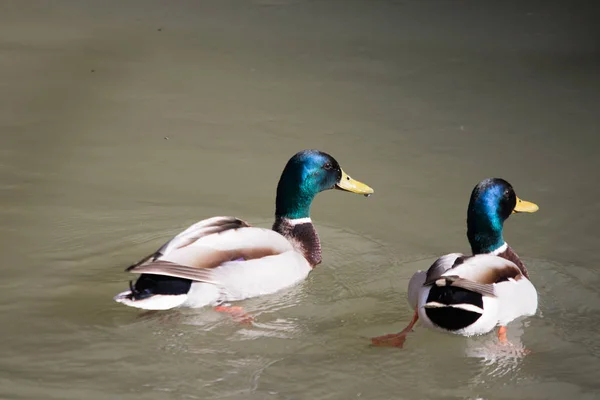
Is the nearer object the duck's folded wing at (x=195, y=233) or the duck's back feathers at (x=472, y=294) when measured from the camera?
the duck's back feathers at (x=472, y=294)

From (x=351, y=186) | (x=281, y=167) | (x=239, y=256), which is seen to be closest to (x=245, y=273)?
(x=239, y=256)

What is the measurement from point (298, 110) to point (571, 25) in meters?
3.37

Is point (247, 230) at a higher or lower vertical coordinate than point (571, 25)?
lower

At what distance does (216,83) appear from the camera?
9062 mm

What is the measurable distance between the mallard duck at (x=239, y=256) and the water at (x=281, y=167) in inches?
5.0

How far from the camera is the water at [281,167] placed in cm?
500

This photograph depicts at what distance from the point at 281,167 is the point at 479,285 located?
8.67ft

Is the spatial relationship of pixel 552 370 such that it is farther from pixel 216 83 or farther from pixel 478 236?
pixel 216 83

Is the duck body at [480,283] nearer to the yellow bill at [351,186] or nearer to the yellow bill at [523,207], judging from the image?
the yellow bill at [523,207]

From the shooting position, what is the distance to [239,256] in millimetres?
5676

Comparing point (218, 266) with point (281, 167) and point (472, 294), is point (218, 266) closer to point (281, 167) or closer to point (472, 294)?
point (472, 294)

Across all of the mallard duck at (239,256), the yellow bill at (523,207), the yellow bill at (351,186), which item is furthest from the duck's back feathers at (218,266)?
the yellow bill at (523,207)

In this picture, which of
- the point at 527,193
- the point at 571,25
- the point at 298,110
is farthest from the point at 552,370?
the point at 571,25

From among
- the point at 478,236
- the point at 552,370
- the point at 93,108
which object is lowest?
the point at 552,370
